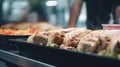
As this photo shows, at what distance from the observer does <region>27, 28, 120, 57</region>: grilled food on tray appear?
110 cm

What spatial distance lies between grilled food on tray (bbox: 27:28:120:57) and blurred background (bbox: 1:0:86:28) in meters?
2.27

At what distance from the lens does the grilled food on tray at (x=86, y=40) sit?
1.10m

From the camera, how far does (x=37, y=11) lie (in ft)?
13.0

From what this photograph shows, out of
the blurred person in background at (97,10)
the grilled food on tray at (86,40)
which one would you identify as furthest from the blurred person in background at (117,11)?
the grilled food on tray at (86,40)

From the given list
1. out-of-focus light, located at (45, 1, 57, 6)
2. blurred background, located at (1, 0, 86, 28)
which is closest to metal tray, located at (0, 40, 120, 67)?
blurred background, located at (1, 0, 86, 28)

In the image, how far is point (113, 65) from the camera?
3.12ft

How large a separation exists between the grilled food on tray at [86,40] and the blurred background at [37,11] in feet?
7.45

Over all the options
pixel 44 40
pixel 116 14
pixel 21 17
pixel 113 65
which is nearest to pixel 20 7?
pixel 21 17

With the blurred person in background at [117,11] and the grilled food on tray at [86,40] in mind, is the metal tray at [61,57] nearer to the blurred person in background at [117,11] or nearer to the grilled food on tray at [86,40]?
the grilled food on tray at [86,40]

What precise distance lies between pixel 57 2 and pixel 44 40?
9.84 feet

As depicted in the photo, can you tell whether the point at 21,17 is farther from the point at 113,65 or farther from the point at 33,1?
the point at 113,65

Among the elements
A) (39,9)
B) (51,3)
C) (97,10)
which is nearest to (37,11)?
(39,9)

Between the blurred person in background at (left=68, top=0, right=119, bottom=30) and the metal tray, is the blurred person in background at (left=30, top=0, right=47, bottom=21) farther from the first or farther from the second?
the metal tray

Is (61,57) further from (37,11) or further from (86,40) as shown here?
(37,11)
